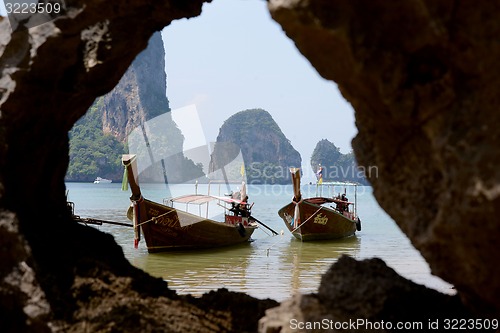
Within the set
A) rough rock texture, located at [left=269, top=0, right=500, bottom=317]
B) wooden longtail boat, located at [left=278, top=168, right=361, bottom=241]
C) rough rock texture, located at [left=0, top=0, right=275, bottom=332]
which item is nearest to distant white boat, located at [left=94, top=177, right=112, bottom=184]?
wooden longtail boat, located at [left=278, top=168, right=361, bottom=241]

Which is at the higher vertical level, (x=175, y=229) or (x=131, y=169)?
(x=131, y=169)

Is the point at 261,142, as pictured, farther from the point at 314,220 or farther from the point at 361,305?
the point at 361,305

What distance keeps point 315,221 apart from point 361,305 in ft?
49.5

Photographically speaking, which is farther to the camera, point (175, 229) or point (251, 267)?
point (175, 229)

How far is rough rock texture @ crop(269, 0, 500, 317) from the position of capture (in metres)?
2.92

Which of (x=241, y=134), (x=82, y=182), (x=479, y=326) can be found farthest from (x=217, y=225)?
(x=241, y=134)

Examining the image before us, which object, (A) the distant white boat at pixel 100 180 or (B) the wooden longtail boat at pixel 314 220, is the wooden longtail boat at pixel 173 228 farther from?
(A) the distant white boat at pixel 100 180

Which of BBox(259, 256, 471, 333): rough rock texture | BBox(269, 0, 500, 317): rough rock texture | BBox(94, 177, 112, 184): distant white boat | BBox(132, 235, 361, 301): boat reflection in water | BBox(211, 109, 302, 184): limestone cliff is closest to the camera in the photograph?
BBox(269, 0, 500, 317): rough rock texture

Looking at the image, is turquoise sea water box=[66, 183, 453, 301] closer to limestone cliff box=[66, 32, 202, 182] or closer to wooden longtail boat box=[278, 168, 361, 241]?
wooden longtail boat box=[278, 168, 361, 241]

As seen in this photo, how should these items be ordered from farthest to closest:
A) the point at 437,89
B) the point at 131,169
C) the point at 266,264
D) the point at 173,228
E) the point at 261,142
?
the point at 261,142 → the point at 173,228 → the point at 266,264 → the point at 131,169 → the point at 437,89

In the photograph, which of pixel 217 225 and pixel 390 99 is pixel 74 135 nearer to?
pixel 217 225

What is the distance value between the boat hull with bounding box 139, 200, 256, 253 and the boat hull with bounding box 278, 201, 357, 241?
11.9 ft

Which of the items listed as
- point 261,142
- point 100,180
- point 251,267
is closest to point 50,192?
point 251,267

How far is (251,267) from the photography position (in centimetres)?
1348
